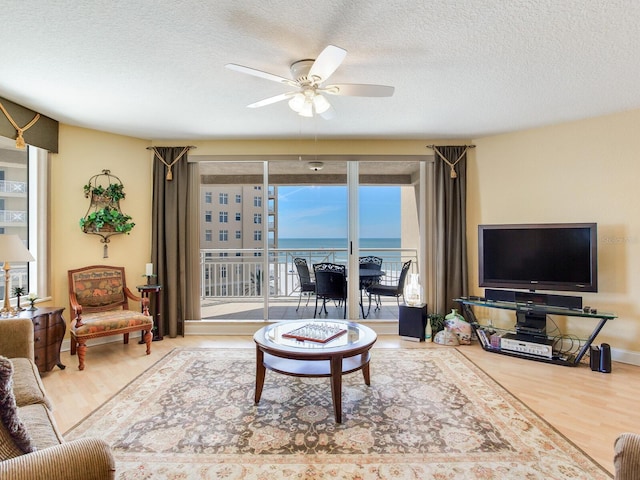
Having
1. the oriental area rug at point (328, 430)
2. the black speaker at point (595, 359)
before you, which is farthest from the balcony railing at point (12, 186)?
the black speaker at point (595, 359)

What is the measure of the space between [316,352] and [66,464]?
145cm

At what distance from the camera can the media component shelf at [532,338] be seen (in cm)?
317

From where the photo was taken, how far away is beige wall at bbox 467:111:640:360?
10.7 ft

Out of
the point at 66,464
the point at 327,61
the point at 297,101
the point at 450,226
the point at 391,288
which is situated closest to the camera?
the point at 66,464

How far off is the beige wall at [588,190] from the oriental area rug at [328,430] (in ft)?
5.61

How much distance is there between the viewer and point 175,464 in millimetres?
1813

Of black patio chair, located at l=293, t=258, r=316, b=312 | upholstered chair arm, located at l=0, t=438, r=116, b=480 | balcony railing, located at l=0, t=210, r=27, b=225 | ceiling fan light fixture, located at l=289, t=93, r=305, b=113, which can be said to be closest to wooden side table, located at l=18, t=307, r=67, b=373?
balcony railing, located at l=0, t=210, r=27, b=225

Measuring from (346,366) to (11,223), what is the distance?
368 cm

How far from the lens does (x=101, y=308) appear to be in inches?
146

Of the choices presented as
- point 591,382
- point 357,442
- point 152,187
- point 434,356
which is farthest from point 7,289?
point 591,382

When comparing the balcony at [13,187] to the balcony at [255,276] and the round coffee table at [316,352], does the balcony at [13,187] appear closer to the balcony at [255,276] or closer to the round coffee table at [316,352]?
the balcony at [255,276]

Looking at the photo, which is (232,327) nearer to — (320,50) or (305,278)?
(305,278)

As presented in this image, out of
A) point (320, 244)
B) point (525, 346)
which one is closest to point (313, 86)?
point (525, 346)

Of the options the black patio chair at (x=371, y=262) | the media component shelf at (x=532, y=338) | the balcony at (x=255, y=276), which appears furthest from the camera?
the balcony at (x=255, y=276)
